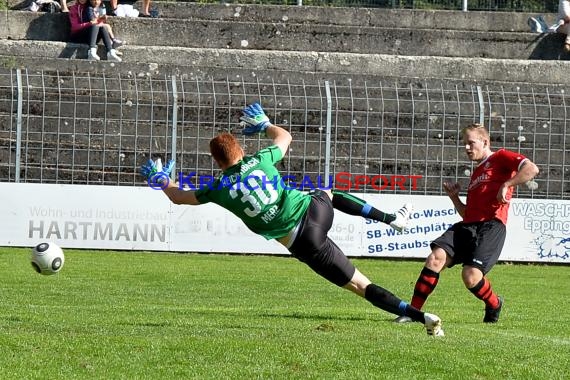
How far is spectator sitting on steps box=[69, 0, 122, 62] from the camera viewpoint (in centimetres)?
2491

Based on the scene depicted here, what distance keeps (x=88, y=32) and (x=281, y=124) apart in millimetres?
5382

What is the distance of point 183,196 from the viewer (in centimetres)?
1013

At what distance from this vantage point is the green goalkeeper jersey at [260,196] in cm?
978

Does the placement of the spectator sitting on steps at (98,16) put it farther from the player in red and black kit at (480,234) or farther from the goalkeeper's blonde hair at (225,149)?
the goalkeeper's blonde hair at (225,149)

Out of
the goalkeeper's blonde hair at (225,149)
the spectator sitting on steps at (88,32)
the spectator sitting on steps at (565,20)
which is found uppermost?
the spectator sitting on steps at (565,20)

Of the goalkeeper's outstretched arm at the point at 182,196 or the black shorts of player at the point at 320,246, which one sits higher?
the goalkeeper's outstretched arm at the point at 182,196

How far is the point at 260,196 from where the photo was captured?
32.2 feet

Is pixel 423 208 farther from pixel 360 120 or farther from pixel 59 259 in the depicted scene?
pixel 59 259

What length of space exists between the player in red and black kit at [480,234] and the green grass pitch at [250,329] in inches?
14.6

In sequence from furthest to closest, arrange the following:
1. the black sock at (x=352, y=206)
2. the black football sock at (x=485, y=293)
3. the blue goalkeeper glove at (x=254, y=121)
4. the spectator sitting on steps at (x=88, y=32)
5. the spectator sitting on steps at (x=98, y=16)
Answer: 1. the spectator sitting on steps at (x=98, y=16)
2. the spectator sitting on steps at (x=88, y=32)
3. the black football sock at (x=485, y=293)
4. the black sock at (x=352, y=206)
5. the blue goalkeeper glove at (x=254, y=121)

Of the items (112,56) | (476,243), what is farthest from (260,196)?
(112,56)

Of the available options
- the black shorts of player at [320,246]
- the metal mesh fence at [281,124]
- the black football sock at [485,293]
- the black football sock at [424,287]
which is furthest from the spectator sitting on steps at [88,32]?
the black shorts of player at [320,246]

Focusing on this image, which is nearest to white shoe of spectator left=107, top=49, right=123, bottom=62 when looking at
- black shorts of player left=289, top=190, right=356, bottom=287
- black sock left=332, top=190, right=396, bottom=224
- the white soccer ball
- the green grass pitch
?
the green grass pitch

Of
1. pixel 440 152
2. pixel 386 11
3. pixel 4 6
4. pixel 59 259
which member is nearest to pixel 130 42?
pixel 4 6
